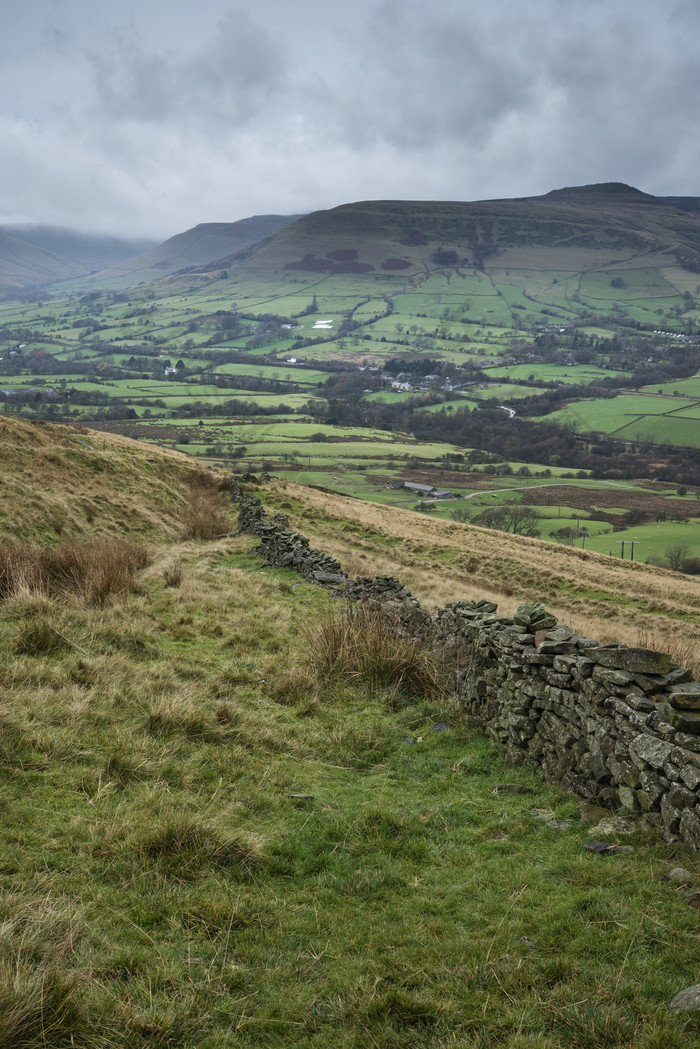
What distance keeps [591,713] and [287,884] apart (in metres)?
3.50

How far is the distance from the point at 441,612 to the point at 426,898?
25.3ft

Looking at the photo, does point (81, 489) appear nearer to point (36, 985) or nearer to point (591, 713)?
point (591, 713)

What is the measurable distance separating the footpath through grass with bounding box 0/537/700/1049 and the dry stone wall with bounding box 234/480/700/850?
1.06 feet

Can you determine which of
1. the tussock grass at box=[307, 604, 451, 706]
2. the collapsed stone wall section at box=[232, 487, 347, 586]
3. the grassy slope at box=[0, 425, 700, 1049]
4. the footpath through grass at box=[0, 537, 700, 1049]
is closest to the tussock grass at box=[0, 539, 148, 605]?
the grassy slope at box=[0, 425, 700, 1049]

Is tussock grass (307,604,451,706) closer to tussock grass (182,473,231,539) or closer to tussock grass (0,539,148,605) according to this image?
tussock grass (0,539,148,605)

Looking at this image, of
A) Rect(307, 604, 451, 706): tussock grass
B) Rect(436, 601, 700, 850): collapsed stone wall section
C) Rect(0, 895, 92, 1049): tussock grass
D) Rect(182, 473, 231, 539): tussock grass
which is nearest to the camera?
Rect(0, 895, 92, 1049): tussock grass

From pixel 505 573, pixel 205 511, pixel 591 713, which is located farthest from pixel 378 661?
pixel 505 573

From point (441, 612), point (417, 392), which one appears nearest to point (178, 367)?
point (417, 392)

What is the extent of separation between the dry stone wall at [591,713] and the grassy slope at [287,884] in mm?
340

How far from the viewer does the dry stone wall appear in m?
5.46

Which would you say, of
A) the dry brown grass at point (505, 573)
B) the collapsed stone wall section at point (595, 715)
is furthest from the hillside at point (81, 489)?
the collapsed stone wall section at point (595, 715)

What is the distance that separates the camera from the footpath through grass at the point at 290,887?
3.61 m

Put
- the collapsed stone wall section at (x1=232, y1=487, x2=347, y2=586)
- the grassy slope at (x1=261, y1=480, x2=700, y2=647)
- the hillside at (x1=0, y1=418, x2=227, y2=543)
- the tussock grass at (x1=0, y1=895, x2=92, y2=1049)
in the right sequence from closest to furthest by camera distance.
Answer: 1. the tussock grass at (x1=0, y1=895, x2=92, y2=1049)
2. the collapsed stone wall section at (x1=232, y1=487, x2=347, y2=586)
3. the hillside at (x1=0, y1=418, x2=227, y2=543)
4. the grassy slope at (x1=261, y1=480, x2=700, y2=647)

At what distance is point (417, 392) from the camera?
194000 mm
